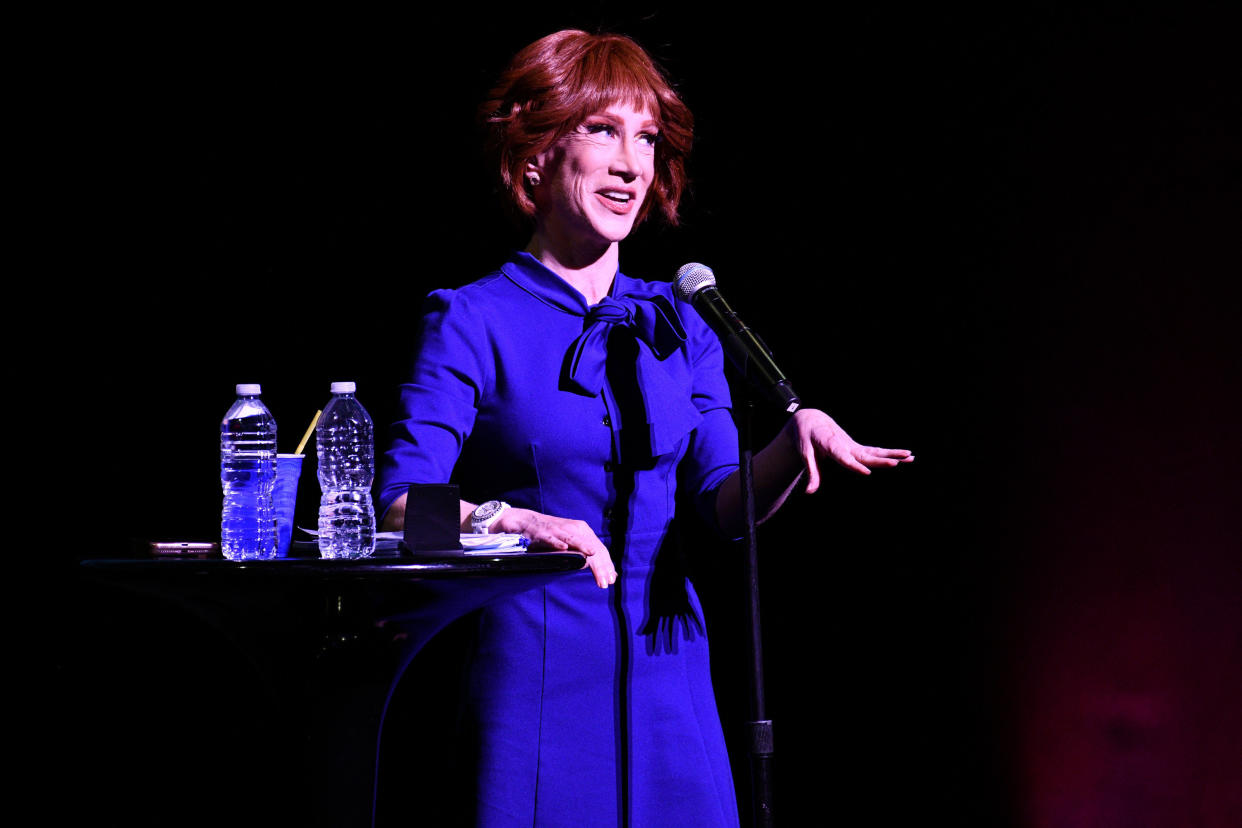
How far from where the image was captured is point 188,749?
2.50 meters

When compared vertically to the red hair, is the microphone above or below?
below

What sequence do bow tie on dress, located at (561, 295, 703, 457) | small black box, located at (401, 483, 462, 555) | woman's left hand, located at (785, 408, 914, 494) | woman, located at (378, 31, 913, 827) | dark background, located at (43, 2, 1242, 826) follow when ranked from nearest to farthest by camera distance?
small black box, located at (401, 483, 462, 555) → woman's left hand, located at (785, 408, 914, 494) → woman, located at (378, 31, 913, 827) → bow tie on dress, located at (561, 295, 703, 457) → dark background, located at (43, 2, 1242, 826)

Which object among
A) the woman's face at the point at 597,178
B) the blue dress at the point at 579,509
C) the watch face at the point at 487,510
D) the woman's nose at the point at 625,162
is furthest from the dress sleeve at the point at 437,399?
the woman's nose at the point at 625,162

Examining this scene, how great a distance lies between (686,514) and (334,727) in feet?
6.03

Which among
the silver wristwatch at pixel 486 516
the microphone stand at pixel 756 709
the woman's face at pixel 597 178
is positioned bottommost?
the microphone stand at pixel 756 709

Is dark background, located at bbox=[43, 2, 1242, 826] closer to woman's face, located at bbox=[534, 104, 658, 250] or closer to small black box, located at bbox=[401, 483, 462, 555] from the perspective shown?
woman's face, located at bbox=[534, 104, 658, 250]

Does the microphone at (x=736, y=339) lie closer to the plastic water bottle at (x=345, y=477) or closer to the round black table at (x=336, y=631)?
the round black table at (x=336, y=631)

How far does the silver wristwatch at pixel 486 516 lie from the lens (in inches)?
59.4

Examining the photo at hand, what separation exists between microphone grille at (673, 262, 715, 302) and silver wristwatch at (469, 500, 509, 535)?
0.37 meters

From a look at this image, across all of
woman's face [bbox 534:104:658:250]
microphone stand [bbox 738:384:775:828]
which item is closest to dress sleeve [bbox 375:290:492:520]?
woman's face [bbox 534:104:658:250]

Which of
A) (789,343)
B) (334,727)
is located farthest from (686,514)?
(334,727)

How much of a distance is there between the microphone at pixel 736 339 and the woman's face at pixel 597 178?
33 centimetres

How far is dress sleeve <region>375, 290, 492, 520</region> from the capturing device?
5.35 ft

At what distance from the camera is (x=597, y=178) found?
187 cm
